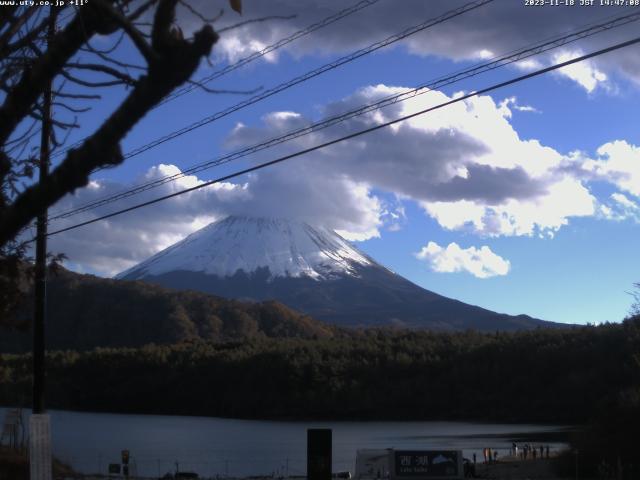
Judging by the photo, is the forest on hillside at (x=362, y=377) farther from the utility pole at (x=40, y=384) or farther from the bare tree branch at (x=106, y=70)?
the bare tree branch at (x=106, y=70)

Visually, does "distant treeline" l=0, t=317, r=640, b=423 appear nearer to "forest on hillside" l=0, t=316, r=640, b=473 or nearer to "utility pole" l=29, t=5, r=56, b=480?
"forest on hillside" l=0, t=316, r=640, b=473

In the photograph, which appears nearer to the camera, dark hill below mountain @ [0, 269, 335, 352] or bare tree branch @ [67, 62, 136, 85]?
bare tree branch @ [67, 62, 136, 85]

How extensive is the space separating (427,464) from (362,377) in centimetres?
6070

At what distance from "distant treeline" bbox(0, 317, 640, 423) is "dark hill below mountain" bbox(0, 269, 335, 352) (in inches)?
1121

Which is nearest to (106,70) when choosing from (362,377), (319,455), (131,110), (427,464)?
(131,110)

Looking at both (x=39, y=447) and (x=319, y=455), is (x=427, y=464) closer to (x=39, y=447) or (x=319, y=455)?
(x=319, y=455)

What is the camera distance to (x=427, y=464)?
28.8 m

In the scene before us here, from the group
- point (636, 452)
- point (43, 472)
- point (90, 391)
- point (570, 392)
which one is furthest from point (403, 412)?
point (43, 472)

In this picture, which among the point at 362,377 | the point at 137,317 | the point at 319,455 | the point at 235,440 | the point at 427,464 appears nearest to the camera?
the point at 319,455

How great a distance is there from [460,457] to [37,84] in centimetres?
2549

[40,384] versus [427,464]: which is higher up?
[40,384]

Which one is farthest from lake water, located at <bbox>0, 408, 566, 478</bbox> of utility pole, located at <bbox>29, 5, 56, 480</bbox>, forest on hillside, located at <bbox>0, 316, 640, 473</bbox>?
utility pole, located at <bbox>29, 5, 56, 480</bbox>

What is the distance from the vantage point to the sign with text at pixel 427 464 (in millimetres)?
28297

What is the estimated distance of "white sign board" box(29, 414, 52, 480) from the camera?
1620cm
